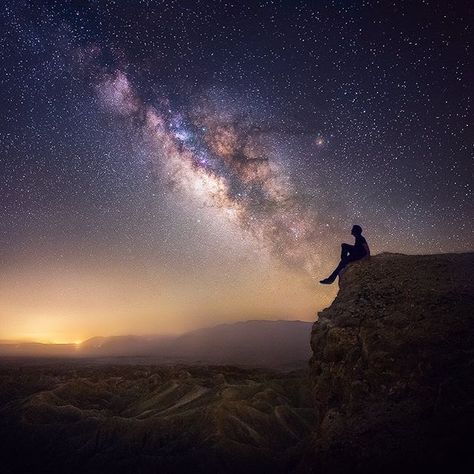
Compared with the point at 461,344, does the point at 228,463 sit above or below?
below

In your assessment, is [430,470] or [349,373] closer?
[430,470]

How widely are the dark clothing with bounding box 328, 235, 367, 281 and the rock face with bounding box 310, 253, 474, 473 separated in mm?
1302

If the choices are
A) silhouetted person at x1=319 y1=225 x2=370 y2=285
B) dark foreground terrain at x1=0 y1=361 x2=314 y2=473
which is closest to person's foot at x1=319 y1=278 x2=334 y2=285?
silhouetted person at x1=319 y1=225 x2=370 y2=285

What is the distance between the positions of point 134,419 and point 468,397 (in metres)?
14.2

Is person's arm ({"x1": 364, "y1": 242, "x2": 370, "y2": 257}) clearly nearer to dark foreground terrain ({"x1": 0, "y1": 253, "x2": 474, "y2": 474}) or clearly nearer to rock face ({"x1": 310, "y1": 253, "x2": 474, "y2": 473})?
dark foreground terrain ({"x1": 0, "y1": 253, "x2": 474, "y2": 474})

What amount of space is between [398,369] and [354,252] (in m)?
5.43

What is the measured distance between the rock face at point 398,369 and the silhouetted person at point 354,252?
4.25 feet

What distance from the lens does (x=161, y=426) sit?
50.5ft

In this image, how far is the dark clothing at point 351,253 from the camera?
1245 cm

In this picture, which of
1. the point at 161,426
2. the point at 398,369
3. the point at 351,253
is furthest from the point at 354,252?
the point at 161,426

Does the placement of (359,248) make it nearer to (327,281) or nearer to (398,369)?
(327,281)

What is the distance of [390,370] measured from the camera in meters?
7.77

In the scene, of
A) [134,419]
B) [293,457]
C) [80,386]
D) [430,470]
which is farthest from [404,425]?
[80,386]

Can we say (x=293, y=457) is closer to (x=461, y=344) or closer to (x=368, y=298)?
(x=368, y=298)
